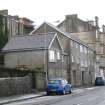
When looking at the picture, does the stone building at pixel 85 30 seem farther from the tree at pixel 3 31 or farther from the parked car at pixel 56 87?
the parked car at pixel 56 87

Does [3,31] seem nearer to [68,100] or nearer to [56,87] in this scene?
[56,87]

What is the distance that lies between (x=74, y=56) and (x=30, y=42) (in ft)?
47.6

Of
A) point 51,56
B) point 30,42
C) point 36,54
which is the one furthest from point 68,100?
point 30,42

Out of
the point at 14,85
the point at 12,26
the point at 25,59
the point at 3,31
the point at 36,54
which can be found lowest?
the point at 14,85

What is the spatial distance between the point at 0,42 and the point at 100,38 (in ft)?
139

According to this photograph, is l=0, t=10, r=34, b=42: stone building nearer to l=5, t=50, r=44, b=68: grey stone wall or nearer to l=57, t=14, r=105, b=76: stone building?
l=5, t=50, r=44, b=68: grey stone wall

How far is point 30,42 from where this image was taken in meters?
51.7

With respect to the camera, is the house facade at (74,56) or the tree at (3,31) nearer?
the tree at (3,31)

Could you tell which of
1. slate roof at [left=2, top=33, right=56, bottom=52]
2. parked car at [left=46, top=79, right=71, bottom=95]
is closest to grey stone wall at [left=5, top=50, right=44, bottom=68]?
slate roof at [left=2, top=33, right=56, bottom=52]

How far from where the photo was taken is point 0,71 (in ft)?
137

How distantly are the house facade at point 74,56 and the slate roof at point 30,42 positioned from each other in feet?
22.5

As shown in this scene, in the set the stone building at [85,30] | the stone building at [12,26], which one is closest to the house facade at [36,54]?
the stone building at [12,26]

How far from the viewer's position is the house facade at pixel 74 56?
200 feet

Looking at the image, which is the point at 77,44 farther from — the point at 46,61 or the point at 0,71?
the point at 0,71
